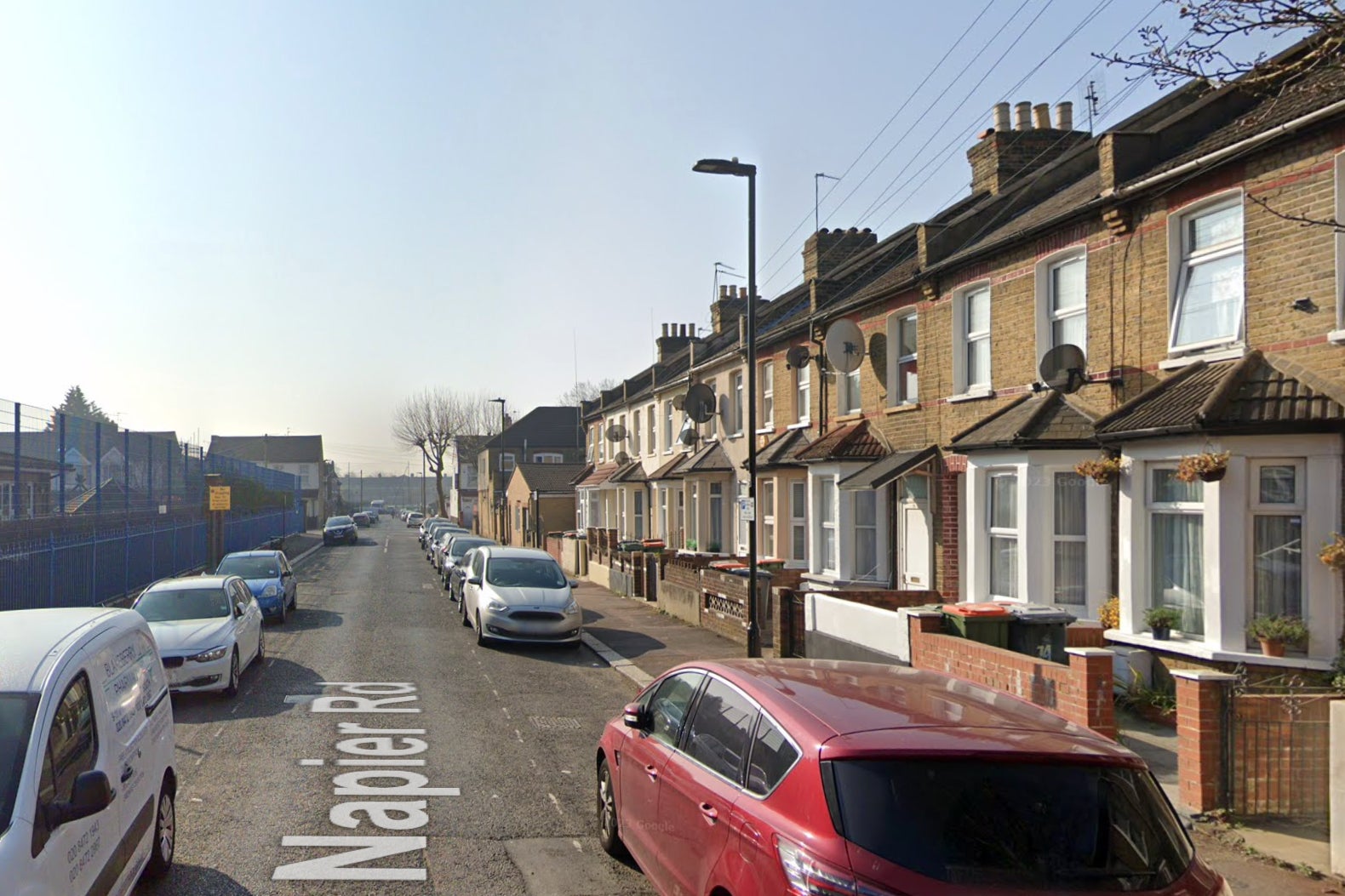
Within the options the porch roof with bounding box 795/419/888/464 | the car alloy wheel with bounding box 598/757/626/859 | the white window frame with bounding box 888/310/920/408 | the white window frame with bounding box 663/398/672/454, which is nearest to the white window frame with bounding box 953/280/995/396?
the white window frame with bounding box 888/310/920/408

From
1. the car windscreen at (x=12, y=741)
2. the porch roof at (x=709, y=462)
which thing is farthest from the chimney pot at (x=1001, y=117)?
the car windscreen at (x=12, y=741)

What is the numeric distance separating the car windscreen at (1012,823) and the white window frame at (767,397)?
1950cm

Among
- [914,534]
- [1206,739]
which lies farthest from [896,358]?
[1206,739]

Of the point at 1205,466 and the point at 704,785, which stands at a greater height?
the point at 1205,466

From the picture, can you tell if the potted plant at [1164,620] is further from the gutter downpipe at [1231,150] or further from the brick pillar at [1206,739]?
the gutter downpipe at [1231,150]

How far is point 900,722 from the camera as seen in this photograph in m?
4.36

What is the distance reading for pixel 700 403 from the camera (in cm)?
2708

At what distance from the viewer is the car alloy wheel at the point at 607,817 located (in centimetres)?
685

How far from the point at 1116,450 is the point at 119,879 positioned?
10.4 m

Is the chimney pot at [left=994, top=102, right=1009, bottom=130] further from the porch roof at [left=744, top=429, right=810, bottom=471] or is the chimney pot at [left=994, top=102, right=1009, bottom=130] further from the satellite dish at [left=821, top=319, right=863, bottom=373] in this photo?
the porch roof at [left=744, top=429, right=810, bottom=471]

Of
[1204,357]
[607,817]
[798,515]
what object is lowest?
[607,817]

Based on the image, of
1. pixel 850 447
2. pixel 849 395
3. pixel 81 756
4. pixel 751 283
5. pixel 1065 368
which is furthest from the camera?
pixel 849 395

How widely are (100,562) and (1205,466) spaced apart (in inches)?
763

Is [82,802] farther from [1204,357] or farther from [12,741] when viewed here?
[1204,357]
